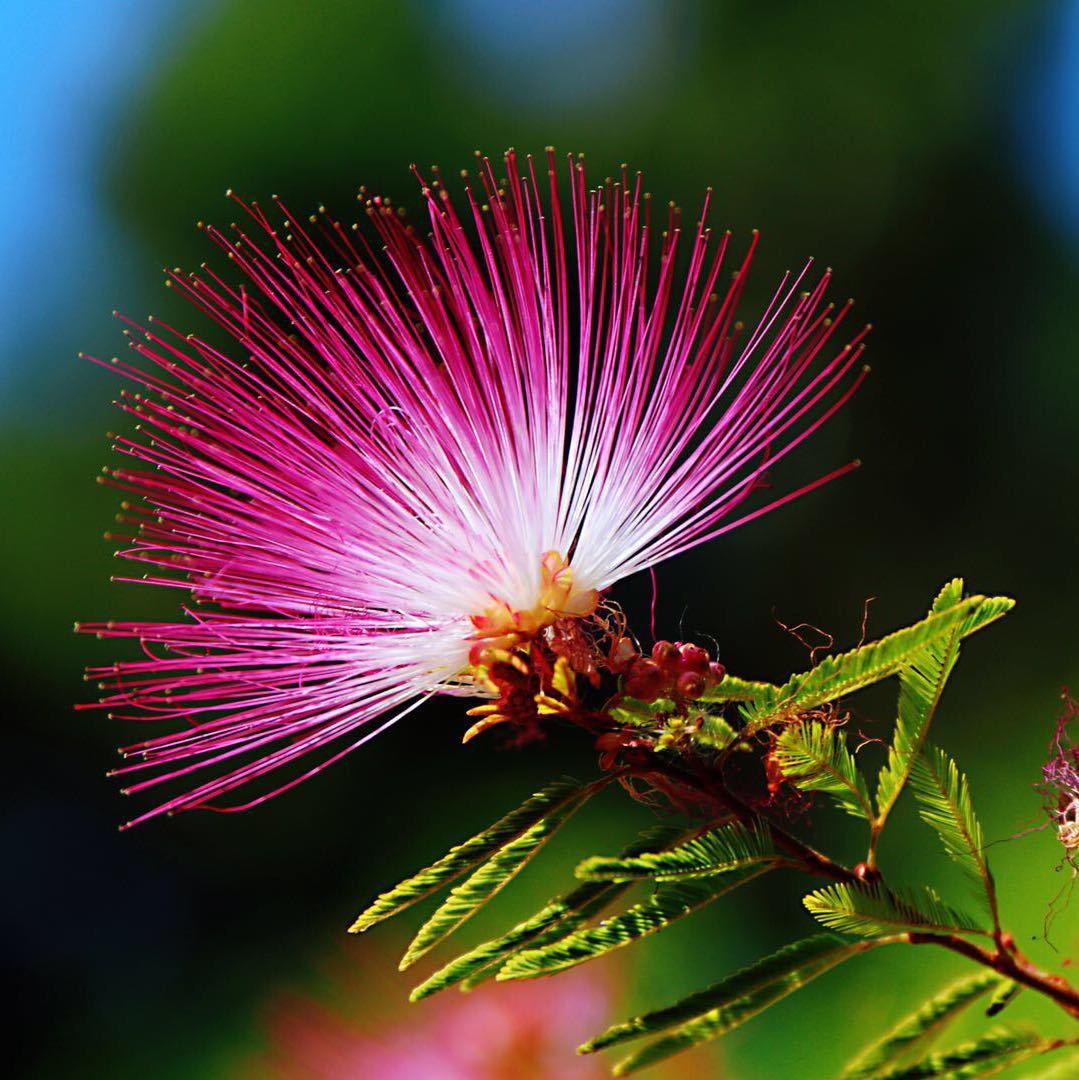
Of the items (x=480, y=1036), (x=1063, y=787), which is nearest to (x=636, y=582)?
(x=480, y=1036)

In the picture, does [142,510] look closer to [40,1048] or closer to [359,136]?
[359,136]

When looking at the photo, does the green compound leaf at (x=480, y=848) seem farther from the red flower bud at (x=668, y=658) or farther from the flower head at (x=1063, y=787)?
the flower head at (x=1063, y=787)

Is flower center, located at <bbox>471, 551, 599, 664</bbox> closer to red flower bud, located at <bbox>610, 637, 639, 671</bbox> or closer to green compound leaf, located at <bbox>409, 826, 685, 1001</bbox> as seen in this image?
red flower bud, located at <bbox>610, 637, 639, 671</bbox>

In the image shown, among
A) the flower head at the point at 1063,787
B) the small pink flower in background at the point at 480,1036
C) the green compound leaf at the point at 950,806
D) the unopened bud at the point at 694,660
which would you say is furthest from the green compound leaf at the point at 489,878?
the small pink flower in background at the point at 480,1036

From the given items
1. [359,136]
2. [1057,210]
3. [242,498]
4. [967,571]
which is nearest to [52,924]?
[359,136]

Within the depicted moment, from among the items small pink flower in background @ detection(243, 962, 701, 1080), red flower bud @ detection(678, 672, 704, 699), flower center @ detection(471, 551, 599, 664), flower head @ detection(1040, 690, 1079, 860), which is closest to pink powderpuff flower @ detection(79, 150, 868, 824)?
flower center @ detection(471, 551, 599, 664)

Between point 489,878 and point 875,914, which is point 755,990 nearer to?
point 875,914
